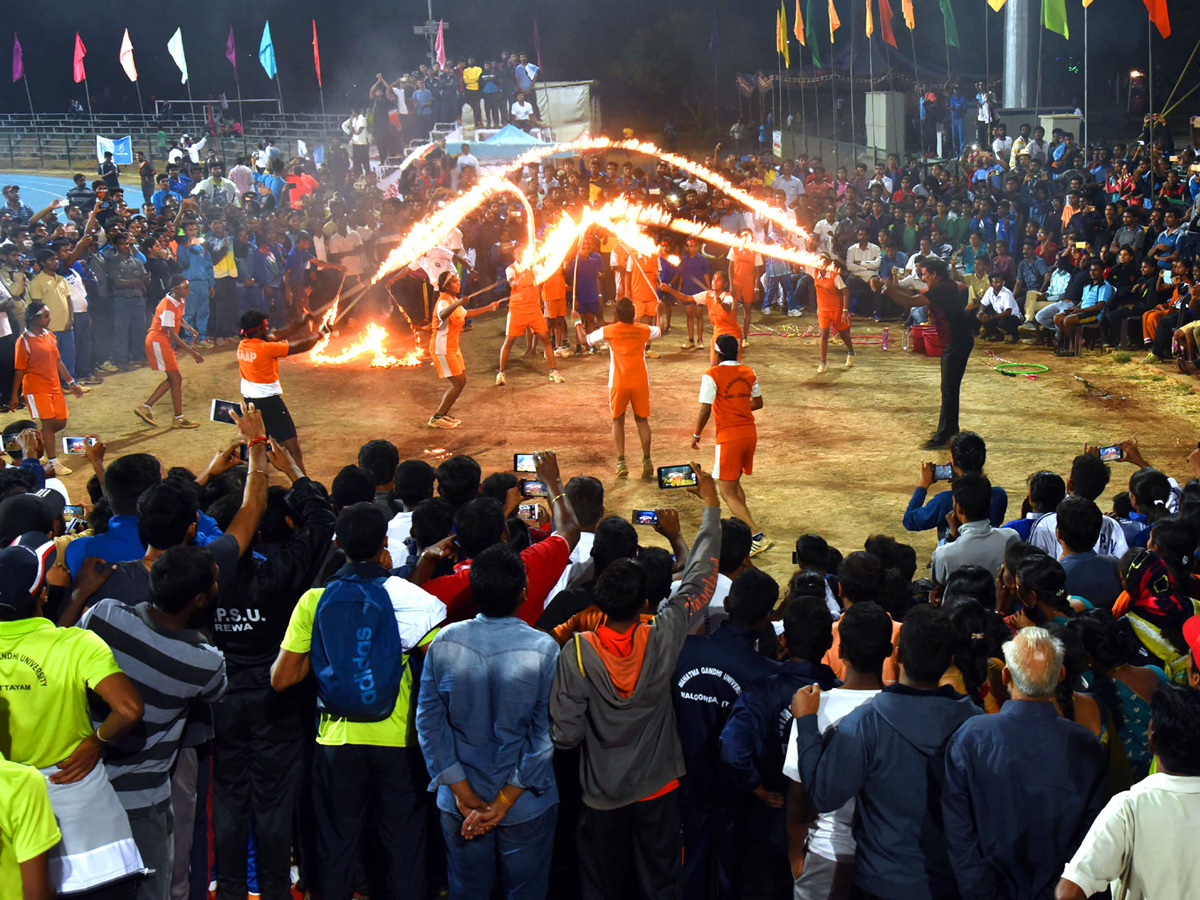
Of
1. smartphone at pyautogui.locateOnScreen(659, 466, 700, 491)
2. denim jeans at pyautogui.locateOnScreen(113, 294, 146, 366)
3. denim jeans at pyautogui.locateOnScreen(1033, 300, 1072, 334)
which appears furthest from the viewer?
denim jeans at pyautogui.locateOnScreen(1033, 300, 1072, 334)

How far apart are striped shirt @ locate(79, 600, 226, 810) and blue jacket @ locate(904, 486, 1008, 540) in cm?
443

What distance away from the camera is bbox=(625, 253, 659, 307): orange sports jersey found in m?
16.3

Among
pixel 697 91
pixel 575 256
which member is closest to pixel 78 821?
pixel 575 256

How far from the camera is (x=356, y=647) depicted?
13.8 ft

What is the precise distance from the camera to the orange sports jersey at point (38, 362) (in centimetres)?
1116

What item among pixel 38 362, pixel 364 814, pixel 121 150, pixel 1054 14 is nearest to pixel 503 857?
pixel 364 814

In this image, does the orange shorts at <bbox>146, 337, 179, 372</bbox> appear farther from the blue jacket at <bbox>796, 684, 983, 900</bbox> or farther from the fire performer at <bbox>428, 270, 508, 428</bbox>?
the blue jacket at <bbox>796, 684, 983, 900</bbox>

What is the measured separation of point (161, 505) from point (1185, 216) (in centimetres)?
1651

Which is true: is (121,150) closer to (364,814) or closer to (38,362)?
(38,362)

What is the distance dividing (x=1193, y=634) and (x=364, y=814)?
344 cm

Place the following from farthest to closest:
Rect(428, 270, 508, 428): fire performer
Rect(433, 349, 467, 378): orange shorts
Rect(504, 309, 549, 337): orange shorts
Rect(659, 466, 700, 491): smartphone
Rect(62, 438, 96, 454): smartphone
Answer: Rect(504, 309, 549, 337): orange shorts, Rect(433, 349, 467, 378): orange shorts, Rect(428, 270, 508, 428): fire performer, Rect(62, 438, 96, 454): smartphone, Rect(659, 466, 700, 491): smartphone

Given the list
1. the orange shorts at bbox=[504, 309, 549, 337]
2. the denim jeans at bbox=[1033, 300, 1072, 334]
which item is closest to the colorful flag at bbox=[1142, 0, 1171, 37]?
the denim jeans at bbox=[1033, 300, 1072, 334]

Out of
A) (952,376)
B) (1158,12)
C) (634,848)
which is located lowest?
(634,848)

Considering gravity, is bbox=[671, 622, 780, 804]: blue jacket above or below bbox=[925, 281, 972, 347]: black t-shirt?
below
